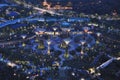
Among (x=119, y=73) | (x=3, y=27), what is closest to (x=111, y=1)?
(x=3, y=27)

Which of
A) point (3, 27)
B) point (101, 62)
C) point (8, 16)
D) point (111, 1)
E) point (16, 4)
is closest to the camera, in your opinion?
point (101, 62)

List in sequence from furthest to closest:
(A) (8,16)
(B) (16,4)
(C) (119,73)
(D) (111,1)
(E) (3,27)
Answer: (D) (111,1)
(B) (16,4)
(A) (8,16)
(E) (3,27)
(C) (119,73)

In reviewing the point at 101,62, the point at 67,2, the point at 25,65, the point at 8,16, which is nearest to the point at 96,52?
the point at 101,62

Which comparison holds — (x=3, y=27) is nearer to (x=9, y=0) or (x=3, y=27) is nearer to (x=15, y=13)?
(x=15, y=13)

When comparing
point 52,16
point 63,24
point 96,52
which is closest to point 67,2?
point 52,16

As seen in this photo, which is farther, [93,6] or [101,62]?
[93,6]

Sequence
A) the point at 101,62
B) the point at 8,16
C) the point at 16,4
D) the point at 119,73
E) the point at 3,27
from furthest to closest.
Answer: the point at 16,4 → the point at 8,16 → the point at 3,27 → the point at 101,62 → the point at 119,73

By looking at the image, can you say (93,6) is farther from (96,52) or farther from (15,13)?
(96,52)

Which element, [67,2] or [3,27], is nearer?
[3,27]

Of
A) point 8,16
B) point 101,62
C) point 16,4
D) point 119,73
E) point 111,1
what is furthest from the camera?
point 111,1
